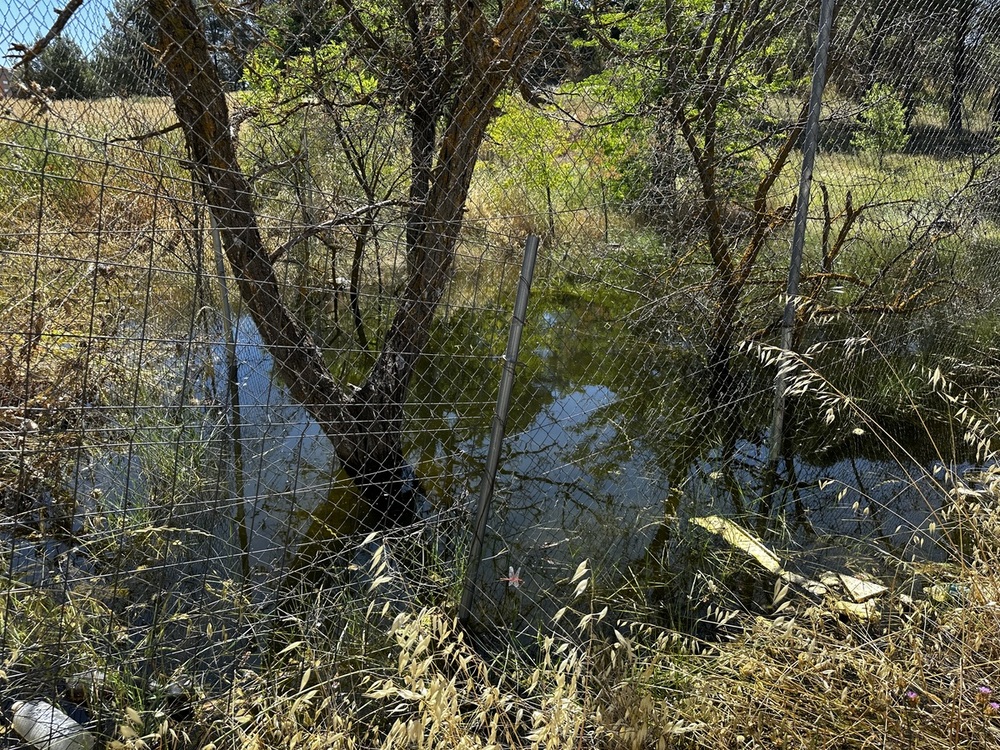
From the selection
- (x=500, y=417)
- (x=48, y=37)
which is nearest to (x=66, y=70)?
(x=48, y=37)

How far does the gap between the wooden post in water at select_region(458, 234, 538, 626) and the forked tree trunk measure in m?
0.41

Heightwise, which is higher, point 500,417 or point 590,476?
point 500,417

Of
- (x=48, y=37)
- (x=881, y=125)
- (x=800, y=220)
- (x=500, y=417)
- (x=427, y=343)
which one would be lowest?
(x=500, y=417)

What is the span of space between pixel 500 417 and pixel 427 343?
184 cm

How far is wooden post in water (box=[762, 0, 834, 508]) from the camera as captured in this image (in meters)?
3.50

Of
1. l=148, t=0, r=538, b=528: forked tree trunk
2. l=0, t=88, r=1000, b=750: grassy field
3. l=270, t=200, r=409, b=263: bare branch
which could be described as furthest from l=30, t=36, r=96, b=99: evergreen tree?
l=270, t=200, r=409, b=263: bare branch

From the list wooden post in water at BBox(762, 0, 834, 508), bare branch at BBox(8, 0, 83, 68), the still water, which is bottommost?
the still water

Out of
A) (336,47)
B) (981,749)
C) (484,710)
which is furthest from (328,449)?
(981,749)

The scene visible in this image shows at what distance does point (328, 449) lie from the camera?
13.0ft

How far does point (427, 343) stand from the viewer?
14.4 ft

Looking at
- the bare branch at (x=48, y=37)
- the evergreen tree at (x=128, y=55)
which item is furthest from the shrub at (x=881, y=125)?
the bare branch at (x=48, y=37)

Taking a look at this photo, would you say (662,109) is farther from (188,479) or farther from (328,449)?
(188,479)

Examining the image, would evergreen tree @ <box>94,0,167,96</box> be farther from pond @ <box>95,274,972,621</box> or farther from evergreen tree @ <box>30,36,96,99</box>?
pond @ <box>95,274,972,621</box>

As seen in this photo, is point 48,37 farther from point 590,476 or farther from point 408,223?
point 590,476
